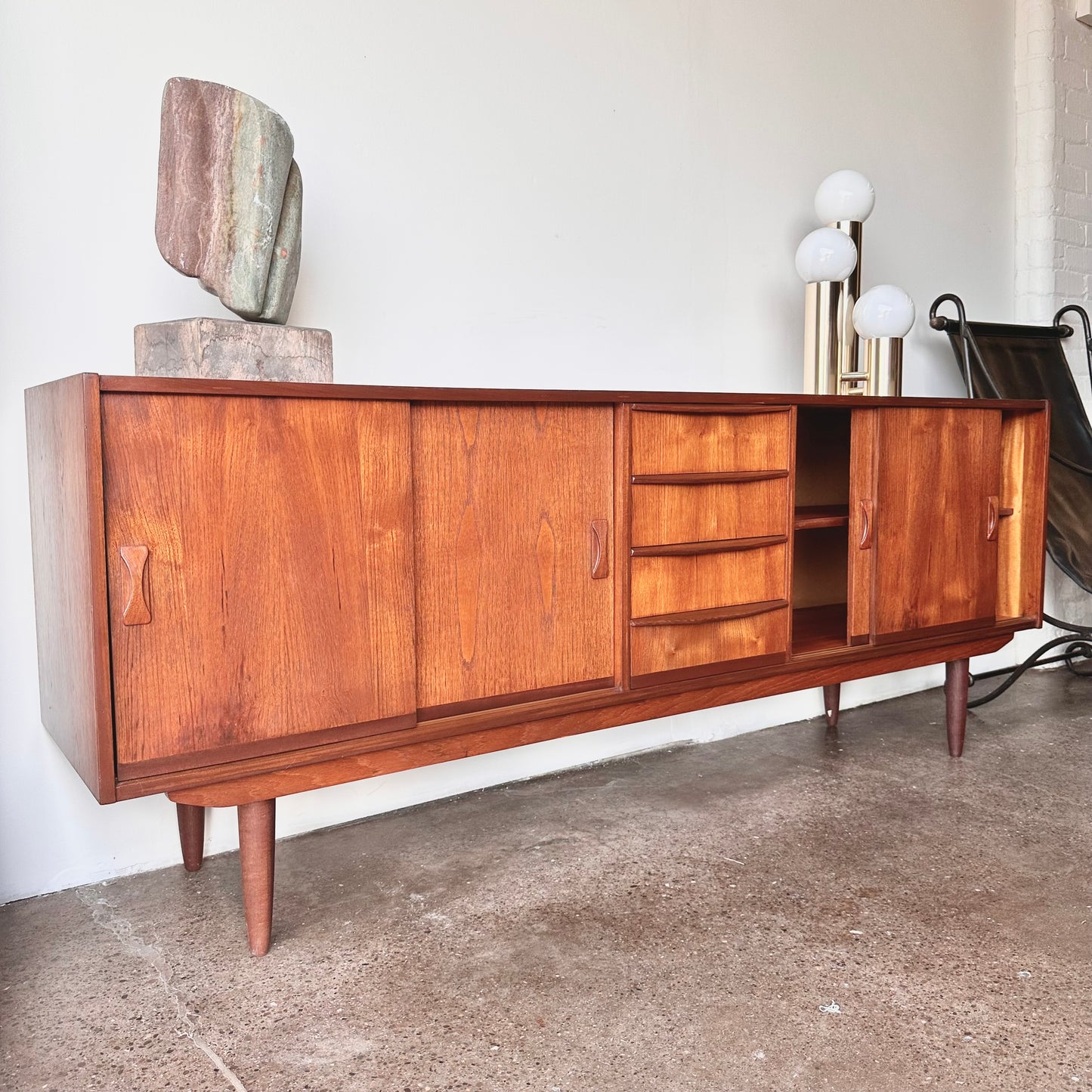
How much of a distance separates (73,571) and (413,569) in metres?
0.50

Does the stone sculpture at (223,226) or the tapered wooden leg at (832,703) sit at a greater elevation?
the stone sculpture at (223,226)

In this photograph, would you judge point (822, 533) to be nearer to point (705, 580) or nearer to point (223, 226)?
point (705, 580)

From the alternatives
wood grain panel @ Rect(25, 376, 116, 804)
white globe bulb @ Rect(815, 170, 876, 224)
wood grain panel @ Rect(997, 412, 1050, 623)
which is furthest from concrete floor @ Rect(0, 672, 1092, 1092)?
white globe bulb @ Rect(815, 170, 876, 224)

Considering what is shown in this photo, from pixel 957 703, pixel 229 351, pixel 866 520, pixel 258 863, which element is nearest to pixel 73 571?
pixel 229 351

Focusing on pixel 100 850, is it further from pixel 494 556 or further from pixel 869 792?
pixel 869 792

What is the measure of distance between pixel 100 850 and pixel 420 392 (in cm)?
108

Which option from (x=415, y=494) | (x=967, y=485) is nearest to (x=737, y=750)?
(x=967, y=485)

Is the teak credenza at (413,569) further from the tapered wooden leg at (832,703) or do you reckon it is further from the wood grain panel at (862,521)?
the tapered wooden leg at (832,703)

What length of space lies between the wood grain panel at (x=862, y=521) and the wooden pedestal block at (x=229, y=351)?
3.97ft

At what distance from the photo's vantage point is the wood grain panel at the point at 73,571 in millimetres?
1327

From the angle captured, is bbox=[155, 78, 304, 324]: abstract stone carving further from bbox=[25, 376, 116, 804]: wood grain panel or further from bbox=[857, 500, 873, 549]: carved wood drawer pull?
bbox=[857, 500, 873, 549]: carved wood drawer pull

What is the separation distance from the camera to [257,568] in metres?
1.47

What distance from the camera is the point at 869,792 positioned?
2324 millimetres

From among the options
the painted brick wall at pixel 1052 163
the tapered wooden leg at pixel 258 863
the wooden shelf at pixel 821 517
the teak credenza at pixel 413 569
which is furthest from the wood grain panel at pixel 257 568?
the painted brick wall at pixel 1052 163
